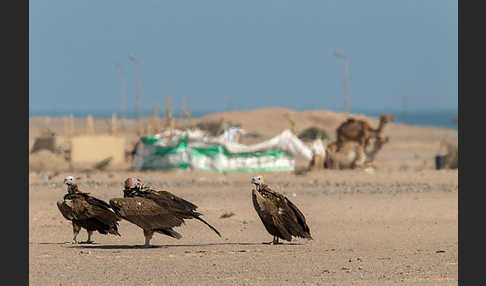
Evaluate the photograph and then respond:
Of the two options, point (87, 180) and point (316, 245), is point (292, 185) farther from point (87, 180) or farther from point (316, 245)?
point (316, 245)

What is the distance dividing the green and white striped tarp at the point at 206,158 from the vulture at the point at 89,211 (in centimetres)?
2144

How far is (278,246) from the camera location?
16.7 meters

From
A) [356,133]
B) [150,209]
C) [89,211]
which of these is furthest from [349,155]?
[150,209]

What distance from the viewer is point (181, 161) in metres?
38.4

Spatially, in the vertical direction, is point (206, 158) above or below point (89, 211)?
above

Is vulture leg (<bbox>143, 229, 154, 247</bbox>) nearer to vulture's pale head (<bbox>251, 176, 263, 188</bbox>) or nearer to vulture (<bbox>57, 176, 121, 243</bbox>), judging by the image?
vulture (<bbox>57, 176, 121, 243</bbox>)

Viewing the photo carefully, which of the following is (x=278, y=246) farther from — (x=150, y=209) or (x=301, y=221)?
(x=150, y=209)

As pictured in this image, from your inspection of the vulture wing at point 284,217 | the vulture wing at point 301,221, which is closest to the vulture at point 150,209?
the vulture wing at point 284,217

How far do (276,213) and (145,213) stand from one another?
1.90 metres

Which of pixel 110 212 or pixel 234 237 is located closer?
pixel 110 212

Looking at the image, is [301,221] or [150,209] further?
[301,221]

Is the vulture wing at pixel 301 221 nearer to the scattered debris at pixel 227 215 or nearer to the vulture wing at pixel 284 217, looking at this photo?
the vulture wing at pixel 284 217

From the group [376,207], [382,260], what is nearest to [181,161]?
[376,207]

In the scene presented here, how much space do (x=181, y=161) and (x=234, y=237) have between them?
19795 mm
